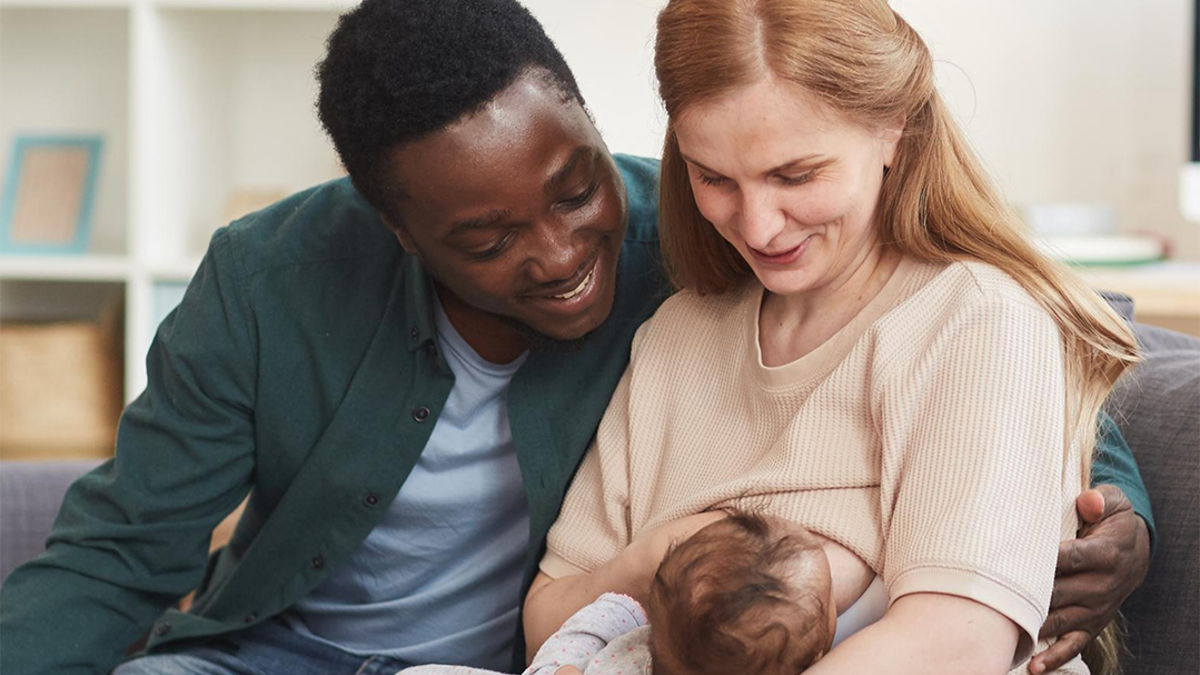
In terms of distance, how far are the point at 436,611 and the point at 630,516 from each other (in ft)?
1.00

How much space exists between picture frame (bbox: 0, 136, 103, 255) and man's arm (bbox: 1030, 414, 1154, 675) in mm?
2431

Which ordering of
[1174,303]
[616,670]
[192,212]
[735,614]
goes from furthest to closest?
1. [192,212]
2. [1174,303]
3. [616,670]
4. [735,614]

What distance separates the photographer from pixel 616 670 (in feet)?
4.25

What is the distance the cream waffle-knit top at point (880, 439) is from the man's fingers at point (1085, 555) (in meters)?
0.03

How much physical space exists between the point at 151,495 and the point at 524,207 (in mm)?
564

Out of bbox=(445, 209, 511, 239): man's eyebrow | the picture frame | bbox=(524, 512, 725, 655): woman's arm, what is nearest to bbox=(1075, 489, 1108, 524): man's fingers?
bbox=(524, 512, 725, 655): woman's arm

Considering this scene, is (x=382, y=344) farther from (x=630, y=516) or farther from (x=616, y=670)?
(x=616, y=670)

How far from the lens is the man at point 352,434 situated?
4.94ft

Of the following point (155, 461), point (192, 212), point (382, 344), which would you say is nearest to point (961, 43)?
point (192, 212)

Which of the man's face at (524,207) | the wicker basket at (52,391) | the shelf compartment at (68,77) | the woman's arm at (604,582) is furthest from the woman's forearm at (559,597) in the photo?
the shelf compartment at (68,77)

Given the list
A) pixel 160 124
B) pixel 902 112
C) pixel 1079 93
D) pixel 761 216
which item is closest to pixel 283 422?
pixel 761 216

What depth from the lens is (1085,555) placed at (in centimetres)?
133

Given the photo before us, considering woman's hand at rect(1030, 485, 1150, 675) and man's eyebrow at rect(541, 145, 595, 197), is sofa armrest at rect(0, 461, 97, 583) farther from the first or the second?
woman's hand at rect(1030, 485, 1150, 675)

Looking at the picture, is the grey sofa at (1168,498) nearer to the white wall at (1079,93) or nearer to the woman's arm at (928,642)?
the woman's arm at (928,642)
